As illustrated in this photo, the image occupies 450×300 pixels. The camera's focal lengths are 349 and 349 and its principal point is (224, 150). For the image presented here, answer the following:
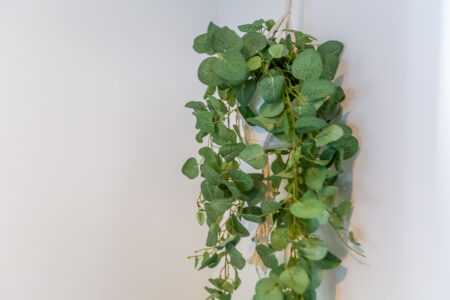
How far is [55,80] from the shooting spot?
3.17ft

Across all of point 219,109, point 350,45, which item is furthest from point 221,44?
point 350,45

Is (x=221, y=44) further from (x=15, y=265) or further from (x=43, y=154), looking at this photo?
(x=15, y=265)

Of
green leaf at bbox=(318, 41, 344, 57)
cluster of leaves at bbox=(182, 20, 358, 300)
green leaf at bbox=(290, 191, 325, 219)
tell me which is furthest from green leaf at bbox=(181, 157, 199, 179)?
green leaf at bbox=(318, 41, 344, 57)

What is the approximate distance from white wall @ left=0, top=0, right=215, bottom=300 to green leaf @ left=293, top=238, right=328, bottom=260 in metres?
0.63

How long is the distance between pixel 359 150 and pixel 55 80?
0.81m

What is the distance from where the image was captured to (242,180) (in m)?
0.69

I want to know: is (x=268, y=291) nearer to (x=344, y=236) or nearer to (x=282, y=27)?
(x=344, y=236)

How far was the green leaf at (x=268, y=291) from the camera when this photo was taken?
0.61 metres

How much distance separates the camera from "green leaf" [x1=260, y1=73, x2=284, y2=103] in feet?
2.11

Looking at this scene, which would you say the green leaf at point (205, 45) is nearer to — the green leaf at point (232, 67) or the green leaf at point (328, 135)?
the green leaf at point (232, 67)

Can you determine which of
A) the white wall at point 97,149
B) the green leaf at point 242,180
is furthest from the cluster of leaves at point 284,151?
the white wall at point 97,149

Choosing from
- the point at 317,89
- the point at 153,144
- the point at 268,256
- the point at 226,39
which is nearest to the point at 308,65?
the point at 317,89

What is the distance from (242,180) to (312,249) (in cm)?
18

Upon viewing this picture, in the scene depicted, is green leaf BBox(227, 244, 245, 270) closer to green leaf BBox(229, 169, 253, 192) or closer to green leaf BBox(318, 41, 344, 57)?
green leaf BBox(229, 169, 253, 192)
